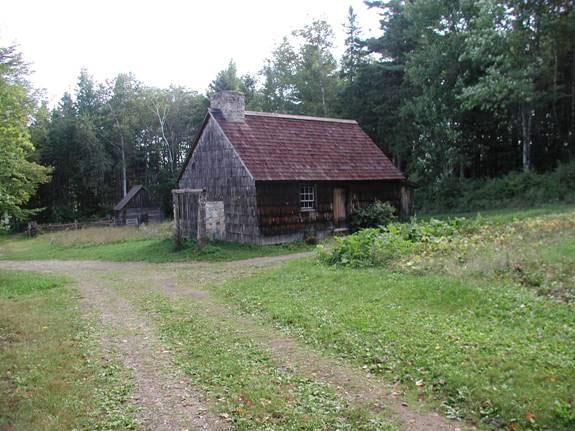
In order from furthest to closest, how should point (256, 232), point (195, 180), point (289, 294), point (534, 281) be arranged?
point (195, 180) < point (256, 232) < point (289, 294) < point (534, 281)

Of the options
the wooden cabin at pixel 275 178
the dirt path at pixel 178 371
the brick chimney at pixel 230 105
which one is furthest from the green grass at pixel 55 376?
the brick chimney at pixel 230 105

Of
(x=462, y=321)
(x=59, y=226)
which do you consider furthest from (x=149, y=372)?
(x=59, y=226)

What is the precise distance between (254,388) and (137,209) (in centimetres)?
3900

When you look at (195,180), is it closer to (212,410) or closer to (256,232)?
(256,232)

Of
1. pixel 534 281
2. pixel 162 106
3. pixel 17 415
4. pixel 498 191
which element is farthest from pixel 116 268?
pixel 162 106

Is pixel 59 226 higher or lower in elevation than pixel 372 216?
lower

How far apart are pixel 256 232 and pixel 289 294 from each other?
996 cm

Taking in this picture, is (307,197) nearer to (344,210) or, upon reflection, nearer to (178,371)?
(344,210)

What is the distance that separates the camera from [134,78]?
53.4 metres

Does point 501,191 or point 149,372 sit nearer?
point 149,372

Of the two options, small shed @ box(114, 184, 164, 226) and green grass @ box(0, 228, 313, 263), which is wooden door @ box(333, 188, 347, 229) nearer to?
green grass @ box(0, 228, 313, 263)

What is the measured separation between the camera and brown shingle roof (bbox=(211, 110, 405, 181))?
22.0 m

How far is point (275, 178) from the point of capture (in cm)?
2119

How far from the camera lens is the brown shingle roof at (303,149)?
2202 centimetres
